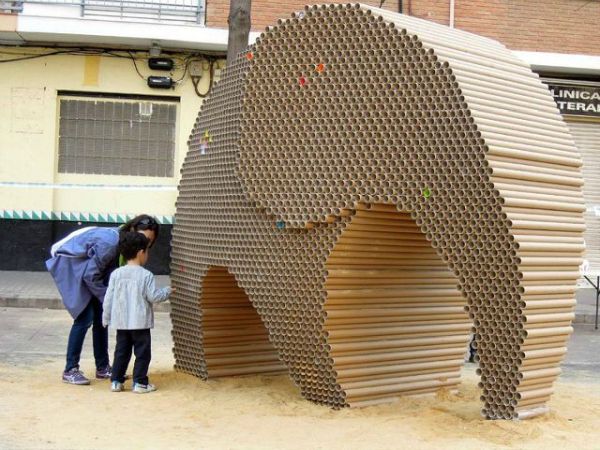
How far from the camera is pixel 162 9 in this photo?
17734 mm

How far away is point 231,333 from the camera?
826cm

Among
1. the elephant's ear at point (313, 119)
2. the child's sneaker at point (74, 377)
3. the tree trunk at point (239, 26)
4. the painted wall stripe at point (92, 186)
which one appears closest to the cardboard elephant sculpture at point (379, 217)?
the elephant's ear at point (313, 119)

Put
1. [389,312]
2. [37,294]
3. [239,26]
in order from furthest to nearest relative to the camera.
→ [37,294] < [239,26] < [389,312]

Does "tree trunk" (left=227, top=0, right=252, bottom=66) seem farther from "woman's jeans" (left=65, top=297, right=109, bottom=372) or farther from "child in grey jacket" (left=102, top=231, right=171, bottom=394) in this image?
"child in grey jacket" (left=102, top=231, right=171, bottom=394)

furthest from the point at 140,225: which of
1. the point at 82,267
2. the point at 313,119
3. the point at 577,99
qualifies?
the point at 577,99

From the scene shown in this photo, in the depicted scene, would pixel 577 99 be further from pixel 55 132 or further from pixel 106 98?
pixel 55 132

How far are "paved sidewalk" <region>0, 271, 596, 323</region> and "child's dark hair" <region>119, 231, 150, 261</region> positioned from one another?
6.76 m

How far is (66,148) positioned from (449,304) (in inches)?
445

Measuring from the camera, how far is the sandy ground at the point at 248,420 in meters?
6.10

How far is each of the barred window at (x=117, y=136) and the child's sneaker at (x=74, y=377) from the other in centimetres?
1007

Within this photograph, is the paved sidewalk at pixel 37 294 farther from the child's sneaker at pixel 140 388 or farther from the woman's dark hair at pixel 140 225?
the child's sneaker at pixel 140 388

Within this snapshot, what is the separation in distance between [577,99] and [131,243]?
13199 millimetres

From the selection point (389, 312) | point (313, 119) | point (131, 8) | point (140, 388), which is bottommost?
point (140, 388)

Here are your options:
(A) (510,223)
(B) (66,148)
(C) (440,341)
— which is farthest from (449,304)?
(B) (66,148)
